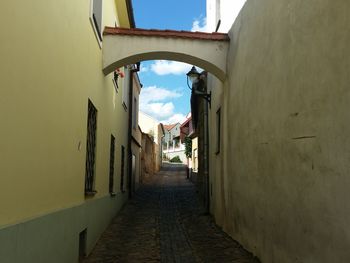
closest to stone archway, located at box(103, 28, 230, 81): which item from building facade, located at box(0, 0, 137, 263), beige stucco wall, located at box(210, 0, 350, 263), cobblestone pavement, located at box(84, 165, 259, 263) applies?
building facade, located at box(0, 0, 137, 263)

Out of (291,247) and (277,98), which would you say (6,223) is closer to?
(291,247)

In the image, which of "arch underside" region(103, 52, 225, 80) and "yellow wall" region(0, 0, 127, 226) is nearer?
"yellow wall" region(0, 0, 127, 226)

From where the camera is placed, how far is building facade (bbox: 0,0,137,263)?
3488 mm

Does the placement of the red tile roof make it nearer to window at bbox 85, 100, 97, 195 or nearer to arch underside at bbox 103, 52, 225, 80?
arch underside at bbox 103, 52, 225, 80

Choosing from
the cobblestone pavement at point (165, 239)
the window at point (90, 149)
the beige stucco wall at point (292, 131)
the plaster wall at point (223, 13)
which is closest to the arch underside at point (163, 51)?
the plaster wall at point (223, 13)

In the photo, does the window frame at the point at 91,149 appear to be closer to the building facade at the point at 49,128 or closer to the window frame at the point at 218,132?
the building facade at the point at 49,128

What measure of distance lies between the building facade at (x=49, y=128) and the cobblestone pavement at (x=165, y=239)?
56 cm

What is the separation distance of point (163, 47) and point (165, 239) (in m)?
3.96

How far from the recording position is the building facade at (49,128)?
11.4ft

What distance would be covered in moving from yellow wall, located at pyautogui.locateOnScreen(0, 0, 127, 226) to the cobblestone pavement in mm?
1489

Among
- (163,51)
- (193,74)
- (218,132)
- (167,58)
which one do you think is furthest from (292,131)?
(193,74)

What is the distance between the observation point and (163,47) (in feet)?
30.1

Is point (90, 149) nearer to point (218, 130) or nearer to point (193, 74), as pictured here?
point (218, 130)

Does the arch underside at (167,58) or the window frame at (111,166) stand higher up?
the arch underside at (167,58)
